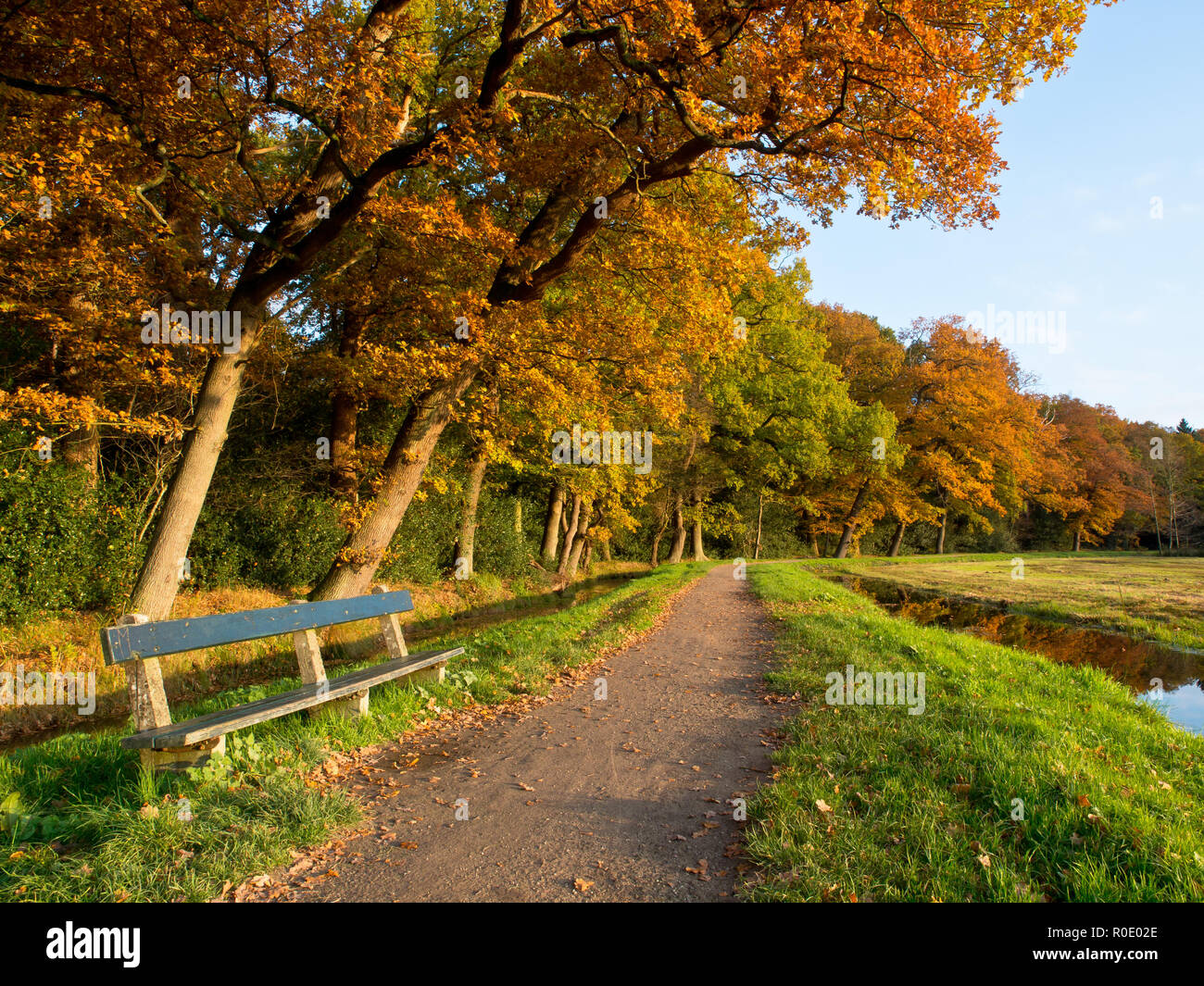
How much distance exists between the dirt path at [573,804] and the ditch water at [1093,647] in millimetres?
4919

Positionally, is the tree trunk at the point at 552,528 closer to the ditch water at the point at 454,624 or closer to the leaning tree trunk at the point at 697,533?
the ditch water at the point at 454,624

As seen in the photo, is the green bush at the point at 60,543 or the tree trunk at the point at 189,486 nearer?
the tree trunk at the point at 189,486

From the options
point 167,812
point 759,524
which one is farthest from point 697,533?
point 167,812

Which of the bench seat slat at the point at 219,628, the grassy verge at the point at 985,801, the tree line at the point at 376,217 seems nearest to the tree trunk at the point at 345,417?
the tree line at the point at 376,217

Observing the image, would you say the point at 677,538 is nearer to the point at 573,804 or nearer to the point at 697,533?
the point at 697,533

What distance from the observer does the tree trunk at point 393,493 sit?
403 inches

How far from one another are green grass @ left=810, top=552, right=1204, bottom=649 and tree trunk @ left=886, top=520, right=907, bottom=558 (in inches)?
392

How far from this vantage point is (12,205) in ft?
26.5

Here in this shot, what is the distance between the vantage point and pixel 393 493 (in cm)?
1045

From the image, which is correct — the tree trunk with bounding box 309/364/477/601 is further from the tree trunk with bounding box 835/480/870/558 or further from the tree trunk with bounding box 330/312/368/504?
the tree trunk with bounding box 835/480/870/558

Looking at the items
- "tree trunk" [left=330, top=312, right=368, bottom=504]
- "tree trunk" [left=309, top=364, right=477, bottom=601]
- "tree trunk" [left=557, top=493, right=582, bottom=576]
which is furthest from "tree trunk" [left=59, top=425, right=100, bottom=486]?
"tree trunk" [left=557, top=493, right=582, bottom=576]

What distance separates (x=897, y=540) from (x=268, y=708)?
144 feet

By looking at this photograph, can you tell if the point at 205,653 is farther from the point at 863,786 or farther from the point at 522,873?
the point at 863,786
